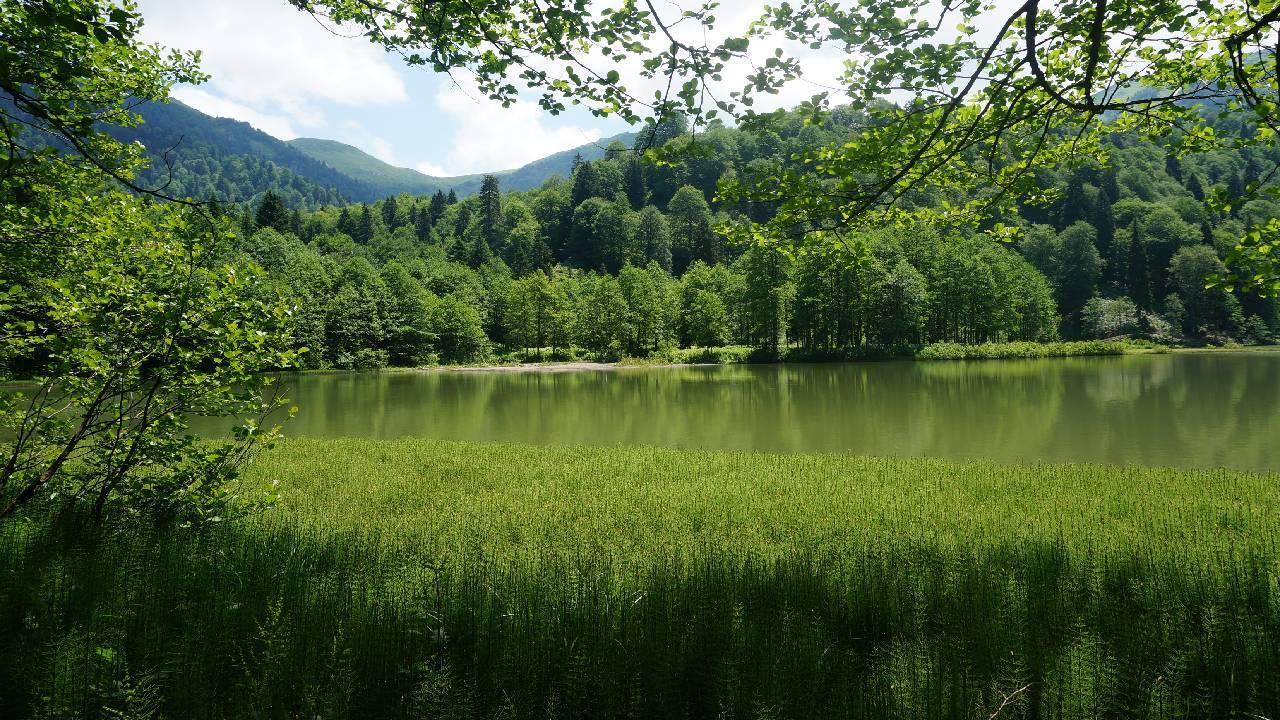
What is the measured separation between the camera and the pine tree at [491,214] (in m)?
140

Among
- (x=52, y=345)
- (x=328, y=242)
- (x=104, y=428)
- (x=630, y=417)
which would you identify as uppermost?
(x=328, y=242)

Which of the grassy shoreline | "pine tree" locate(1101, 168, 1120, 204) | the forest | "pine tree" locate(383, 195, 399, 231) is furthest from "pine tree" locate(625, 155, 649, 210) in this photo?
the forest

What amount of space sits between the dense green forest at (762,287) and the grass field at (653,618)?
36.1 metres

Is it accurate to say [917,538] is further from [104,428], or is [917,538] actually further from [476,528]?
[104,428]

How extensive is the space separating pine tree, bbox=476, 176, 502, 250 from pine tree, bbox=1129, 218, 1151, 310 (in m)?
121

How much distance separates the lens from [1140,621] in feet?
13.6

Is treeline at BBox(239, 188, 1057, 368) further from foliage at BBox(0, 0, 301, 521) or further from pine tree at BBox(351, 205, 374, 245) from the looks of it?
foliage at BBox(0, 0, 301, 521)

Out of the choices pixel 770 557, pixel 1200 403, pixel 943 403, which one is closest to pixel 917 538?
pixel 770 557

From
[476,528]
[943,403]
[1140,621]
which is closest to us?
[1140,621]

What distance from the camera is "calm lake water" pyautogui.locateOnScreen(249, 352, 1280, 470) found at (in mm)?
17062

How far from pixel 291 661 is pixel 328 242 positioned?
416ft

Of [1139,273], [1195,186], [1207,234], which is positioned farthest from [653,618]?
[1195,186]

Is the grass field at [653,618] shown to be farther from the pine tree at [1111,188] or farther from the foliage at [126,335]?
the pine tree at [1111,188]

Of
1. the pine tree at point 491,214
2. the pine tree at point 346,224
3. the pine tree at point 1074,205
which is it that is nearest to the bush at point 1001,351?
the pine tree at point 1074,205
